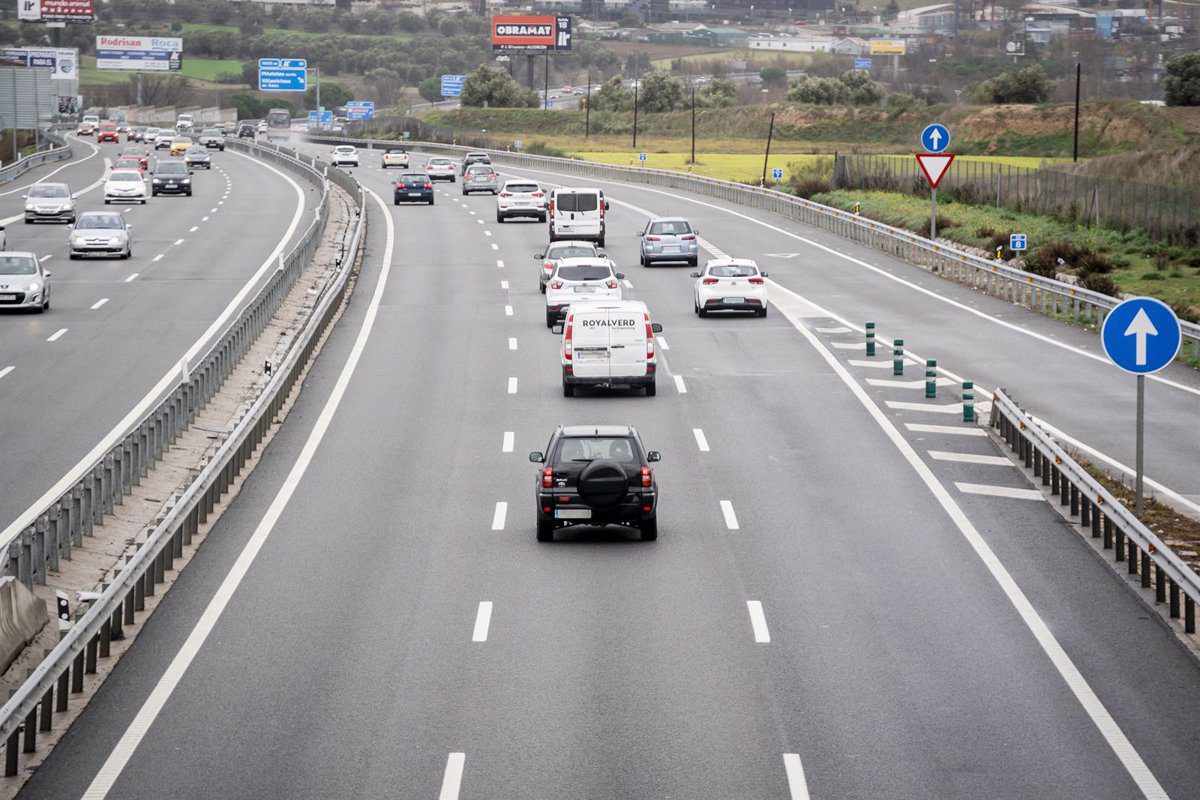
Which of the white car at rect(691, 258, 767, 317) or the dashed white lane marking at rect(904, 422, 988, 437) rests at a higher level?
the white car at rect(691, 258, 767, 317)

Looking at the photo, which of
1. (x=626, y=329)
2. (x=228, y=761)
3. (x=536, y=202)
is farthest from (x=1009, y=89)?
(x=228, y=761)

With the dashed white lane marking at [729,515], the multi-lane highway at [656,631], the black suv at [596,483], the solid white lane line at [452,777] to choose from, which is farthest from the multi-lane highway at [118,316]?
the solid white lane line at [452,777]

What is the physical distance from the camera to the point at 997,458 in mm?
28391

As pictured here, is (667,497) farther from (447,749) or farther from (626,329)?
(447,749)

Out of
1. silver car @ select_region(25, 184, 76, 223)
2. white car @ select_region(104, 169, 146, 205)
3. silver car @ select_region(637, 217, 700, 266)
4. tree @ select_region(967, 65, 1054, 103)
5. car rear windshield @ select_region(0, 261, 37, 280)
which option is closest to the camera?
car rear windshield @ select_region(0, 261, 37, 280)

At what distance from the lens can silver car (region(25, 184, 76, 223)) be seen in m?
70.4

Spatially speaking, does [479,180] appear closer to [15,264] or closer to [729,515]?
[15,264]

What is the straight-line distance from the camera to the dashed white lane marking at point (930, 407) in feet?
107

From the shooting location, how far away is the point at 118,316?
148ft

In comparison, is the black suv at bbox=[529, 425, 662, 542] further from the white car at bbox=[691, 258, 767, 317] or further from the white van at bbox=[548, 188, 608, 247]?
the white van at bbox=[548, 188, 608, 247]

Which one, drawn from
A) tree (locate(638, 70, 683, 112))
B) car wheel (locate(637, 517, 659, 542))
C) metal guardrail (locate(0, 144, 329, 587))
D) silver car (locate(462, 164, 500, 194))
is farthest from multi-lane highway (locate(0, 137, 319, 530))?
tree (locate(638, 70, 683, 112))

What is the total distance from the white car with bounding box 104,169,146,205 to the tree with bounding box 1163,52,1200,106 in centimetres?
9022

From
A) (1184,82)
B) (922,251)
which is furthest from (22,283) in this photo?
(1184,82)

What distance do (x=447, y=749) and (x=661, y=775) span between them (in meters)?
1.83
